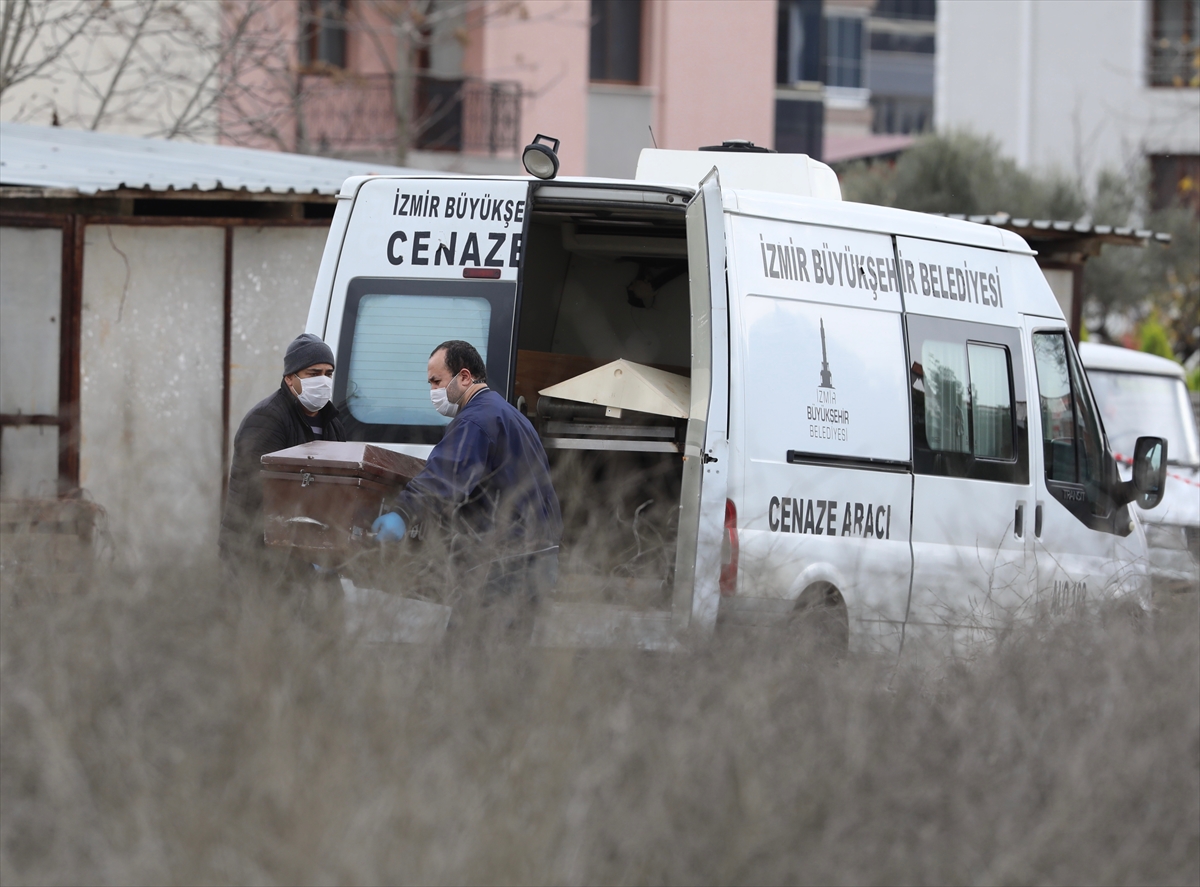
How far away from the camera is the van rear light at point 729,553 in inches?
206

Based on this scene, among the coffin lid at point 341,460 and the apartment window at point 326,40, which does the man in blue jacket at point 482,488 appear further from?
the apartment window at point 326,40

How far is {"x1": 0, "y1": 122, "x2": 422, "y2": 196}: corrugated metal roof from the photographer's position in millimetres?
10172

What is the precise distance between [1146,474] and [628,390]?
250cm

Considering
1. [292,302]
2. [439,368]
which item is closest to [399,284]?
[439,368]

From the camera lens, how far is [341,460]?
16.8ft

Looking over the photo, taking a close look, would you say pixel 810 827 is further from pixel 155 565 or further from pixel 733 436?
pixel 733 436

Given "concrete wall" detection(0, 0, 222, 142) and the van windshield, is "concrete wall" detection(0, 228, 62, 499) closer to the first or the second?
the van windshield

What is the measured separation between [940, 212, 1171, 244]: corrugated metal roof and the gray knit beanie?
22.4 ft

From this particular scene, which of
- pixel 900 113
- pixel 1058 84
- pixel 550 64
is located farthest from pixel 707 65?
pixel 900 113

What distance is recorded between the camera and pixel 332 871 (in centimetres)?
280

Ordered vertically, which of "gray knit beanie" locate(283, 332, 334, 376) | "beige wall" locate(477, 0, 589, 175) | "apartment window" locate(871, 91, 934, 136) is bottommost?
"gray knit beanie" locate(283, 332, 334, 376)

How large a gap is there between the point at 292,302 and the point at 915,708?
309 inches

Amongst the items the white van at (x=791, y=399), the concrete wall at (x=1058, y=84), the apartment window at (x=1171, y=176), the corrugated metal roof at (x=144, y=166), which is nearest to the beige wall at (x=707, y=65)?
the concrete wall at (x=1058, y=84)

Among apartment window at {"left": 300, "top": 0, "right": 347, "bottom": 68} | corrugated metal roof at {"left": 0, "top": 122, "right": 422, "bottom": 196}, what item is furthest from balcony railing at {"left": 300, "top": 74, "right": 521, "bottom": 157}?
corrugated metal roof at {"left": 0, "top": 122, "right": 422, "bottom": 196}
